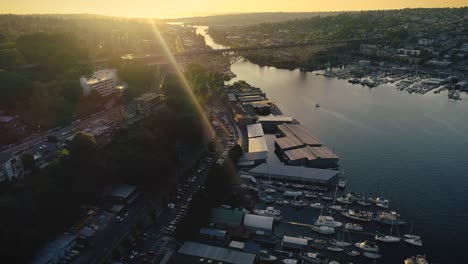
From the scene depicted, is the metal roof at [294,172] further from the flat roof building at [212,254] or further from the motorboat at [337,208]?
the flat roof building at [212,254]

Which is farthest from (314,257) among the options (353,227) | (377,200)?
(377,200)

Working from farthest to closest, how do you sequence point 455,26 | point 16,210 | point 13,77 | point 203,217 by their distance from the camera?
point 455,26, point 13,77, point 203,217, point 16,210

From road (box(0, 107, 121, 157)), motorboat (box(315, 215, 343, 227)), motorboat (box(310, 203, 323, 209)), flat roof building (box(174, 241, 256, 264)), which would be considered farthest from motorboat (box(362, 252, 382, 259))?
road (box(0, 107, 121, 157))

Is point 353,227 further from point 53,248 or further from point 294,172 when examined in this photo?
point 53,248

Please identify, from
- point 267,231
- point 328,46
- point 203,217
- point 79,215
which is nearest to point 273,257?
point 267,231

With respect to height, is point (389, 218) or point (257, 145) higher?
point (257, 145)

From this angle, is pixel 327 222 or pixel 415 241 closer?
pixel 415 241

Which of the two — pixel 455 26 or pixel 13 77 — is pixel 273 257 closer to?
pixel 13 77

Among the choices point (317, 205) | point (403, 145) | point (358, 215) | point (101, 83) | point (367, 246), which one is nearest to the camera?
point (367, 246)
